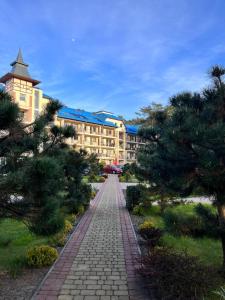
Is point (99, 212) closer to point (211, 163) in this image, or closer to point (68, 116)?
point (211, 163)

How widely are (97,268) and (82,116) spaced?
52092mm

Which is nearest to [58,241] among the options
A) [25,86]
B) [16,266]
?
[16,266]

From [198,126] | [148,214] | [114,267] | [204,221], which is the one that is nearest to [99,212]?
[148,214]

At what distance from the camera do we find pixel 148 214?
37.1 ft

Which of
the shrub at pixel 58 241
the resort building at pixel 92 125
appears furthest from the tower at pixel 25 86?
the shrub at pixel 58 241

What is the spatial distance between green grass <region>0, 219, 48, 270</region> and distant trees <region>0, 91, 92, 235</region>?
150cm

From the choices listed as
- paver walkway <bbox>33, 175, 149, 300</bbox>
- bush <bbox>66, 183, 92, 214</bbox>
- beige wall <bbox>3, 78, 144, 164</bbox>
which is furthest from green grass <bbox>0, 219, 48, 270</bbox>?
beige wall <bbox>3, 78, 144, 164</bbox>

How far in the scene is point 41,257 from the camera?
533cm

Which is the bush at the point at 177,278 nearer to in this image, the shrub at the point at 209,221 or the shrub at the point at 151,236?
the shrub at the point at 209,221

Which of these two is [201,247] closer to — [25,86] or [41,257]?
[41,257]

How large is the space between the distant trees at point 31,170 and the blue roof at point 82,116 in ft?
152

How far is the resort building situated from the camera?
1578 inches

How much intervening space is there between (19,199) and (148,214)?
28.2ft

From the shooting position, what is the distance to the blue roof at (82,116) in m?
51.8
